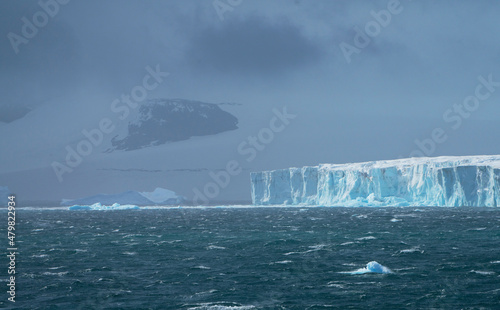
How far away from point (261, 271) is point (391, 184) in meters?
61.0

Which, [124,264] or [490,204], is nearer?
[124,264]

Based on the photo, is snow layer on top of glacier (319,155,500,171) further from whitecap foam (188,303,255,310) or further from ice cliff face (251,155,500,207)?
whitecap foam (188,303,255,310)

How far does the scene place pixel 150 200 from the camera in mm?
132125

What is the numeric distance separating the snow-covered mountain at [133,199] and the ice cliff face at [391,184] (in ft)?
116

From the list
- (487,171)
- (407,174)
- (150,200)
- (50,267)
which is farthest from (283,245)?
(150,200)

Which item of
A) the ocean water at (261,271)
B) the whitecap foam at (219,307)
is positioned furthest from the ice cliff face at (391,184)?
the whitecap foam at (219,307)

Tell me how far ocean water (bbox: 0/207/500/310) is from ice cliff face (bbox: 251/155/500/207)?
30.8 metres

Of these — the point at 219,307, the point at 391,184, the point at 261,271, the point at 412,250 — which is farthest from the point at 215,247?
the point at 391,184

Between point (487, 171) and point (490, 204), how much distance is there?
4247 millimetres

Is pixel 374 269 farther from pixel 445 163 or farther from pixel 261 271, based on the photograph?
pixel 445 163

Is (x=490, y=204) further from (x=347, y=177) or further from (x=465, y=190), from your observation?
(x=347, y=177)

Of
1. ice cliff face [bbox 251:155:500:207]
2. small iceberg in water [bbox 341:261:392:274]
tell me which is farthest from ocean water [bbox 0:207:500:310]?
ice cliff face [bbox 251:155:500:207]

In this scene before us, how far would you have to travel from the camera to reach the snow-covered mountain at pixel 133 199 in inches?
4882

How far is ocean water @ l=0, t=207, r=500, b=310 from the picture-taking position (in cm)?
2056
